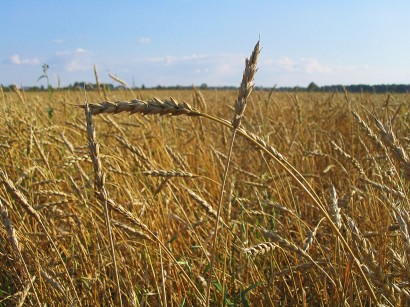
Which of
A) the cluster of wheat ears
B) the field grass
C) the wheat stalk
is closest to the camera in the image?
the wheat stalk

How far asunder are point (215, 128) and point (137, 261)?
3697mm

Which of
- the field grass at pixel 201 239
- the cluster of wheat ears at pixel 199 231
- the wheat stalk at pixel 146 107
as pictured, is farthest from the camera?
the field grass at pixel 201 239

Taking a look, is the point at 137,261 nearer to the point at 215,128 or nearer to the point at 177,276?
the point at 177,276

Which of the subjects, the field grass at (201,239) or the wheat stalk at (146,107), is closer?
the wheat stalk at (146,107)

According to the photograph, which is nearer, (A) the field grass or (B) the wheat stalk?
(B) the wheat stalk

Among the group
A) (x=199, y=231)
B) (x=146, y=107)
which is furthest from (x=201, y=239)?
(x=146, y=107)

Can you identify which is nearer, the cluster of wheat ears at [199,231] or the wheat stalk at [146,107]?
the wheat stalk at [146,107]

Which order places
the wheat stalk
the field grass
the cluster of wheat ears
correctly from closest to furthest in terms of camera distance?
1. the wheat stalk
2. the cluster of wheat ears
3. the field grass

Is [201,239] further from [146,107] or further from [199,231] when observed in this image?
[146,107]

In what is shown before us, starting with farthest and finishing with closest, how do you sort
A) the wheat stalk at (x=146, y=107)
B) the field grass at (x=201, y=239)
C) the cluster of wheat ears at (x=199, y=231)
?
the field grass at (x=201, y=239)
the cluster of wheat ears at (x=199, y=231)
the wheat stalk at (x=146, y=107)

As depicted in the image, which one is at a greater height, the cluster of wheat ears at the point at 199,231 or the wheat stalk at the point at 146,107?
the wheat stalk at the point at 146,107

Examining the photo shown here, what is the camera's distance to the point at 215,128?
5.29 m

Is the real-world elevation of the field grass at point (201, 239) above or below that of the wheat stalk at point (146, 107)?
below

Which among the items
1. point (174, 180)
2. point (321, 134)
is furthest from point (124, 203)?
point (321, 134)
